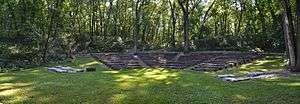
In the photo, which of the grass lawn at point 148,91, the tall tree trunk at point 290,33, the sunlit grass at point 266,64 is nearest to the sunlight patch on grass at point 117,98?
the grass lawn at point 148,91

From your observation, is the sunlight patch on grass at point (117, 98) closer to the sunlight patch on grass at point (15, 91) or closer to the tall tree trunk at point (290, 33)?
the sunlight patch on grass at point (15, 91)

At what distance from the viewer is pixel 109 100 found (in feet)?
56.8

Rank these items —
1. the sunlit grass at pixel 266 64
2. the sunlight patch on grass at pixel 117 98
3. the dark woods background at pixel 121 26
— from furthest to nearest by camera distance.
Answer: the dark woods background at pixel 121 26 < the sunlit grass at pixel 266 64 < the sunlight patch on grass at pixel 117 98

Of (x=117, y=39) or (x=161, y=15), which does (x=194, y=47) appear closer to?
(x=117, y=39)

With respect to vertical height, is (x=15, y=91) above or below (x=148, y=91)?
above

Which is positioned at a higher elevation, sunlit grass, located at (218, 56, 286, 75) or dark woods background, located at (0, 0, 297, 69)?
dark woods background, located at (0, 0, 297, 69)

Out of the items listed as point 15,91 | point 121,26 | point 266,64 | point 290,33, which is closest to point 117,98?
point 15,91

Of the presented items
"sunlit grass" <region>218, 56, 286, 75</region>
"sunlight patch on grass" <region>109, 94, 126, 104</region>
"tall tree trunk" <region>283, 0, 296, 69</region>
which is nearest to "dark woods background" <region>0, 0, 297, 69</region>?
"tall tree trunk" <region>283, 0, 296, 69</region>

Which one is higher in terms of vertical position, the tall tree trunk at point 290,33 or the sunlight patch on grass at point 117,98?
the tall tree trunk at point 290,33

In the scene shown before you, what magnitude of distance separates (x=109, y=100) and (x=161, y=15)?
5755 cm

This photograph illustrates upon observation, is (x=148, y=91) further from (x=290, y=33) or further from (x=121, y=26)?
(x=121, y=26)

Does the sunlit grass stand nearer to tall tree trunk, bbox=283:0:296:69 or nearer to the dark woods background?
the dark woods background

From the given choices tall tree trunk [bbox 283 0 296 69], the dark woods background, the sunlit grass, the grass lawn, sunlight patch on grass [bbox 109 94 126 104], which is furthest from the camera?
the dark woods background

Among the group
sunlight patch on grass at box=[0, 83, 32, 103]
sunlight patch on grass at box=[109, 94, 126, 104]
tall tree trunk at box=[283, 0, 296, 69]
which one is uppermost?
tall tree trunk at box=[283, 0, 296, 69]
